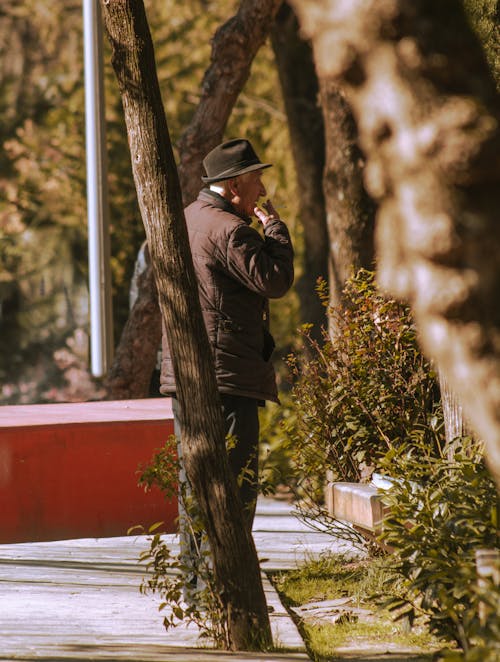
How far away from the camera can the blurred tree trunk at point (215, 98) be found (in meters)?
10.4

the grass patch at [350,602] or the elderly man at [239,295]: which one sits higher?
the elderly man at [239,295]

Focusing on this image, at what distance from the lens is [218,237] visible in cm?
546

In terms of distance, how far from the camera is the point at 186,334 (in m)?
4.99

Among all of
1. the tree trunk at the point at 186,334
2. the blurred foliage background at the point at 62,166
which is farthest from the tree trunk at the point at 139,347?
the blurred foliage background at the point at 62,166

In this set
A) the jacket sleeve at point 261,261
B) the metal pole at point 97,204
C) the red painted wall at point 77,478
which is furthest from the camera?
the metal pole at point 97,204

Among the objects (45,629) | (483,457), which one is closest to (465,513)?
(483,457)

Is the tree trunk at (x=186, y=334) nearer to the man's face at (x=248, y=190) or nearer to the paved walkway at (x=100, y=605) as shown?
the paved walkway at (x=100, y=605)

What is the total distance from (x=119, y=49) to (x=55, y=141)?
1702 cm

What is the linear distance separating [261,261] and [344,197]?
19.9ft

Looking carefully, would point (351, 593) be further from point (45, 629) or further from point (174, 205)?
point (174, 205)

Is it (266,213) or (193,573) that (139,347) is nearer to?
(266,213)

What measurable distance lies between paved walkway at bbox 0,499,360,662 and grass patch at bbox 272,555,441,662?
13 cm

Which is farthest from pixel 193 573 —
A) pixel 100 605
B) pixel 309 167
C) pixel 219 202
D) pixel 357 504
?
pixel 309 167

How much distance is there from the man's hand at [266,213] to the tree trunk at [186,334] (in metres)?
0.75
